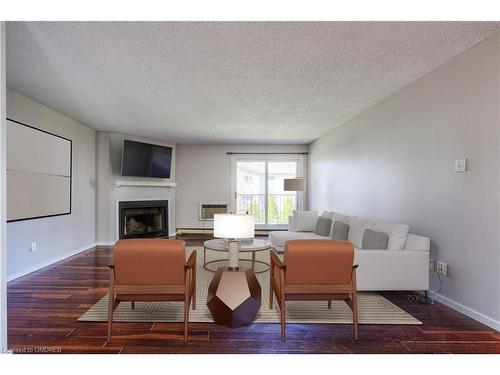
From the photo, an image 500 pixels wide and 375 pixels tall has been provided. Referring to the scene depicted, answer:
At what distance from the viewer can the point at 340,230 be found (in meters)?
4.61

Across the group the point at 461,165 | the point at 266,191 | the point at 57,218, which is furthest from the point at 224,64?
the point at 266,191

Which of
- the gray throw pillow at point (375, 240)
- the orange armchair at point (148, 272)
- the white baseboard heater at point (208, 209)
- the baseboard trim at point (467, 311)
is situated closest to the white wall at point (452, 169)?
the baseboard trim at point (467, 311)

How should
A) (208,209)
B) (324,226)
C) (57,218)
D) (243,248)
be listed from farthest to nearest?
(208,209), (324,226), (57,218), (243,248)

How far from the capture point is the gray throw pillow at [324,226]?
5250mm

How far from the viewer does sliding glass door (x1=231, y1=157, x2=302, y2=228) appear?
8.40 metres

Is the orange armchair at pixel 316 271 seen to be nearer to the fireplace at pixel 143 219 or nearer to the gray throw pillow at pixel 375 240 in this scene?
the gray throw pillow at pixel 375 240

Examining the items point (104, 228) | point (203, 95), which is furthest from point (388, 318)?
point (104, 228)

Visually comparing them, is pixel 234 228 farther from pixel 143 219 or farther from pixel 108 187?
pixel 143 219

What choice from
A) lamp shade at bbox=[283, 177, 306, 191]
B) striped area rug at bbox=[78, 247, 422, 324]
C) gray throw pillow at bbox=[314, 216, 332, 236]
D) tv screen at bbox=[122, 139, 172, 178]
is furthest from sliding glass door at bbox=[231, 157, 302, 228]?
striped area rug at bbox=[78, 247, 422, 324]

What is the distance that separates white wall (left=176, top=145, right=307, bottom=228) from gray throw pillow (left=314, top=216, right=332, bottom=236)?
10.6 ft

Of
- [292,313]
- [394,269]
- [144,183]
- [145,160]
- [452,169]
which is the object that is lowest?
[292,313]

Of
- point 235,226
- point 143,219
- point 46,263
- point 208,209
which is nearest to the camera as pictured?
point 235,226

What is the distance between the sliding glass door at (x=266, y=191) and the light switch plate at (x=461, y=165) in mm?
5520

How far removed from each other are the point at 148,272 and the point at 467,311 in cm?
288
